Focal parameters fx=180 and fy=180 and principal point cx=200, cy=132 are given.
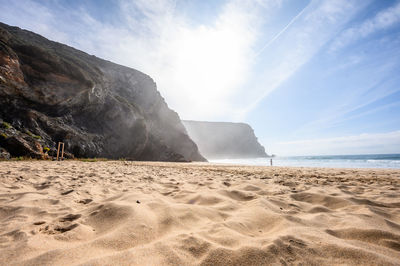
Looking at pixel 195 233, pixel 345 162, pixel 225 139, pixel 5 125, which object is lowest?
pixel 345 162

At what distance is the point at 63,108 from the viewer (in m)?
17.7

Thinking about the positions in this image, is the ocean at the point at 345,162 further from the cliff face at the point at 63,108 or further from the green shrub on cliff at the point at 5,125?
the green shrub on cliff at the point at 5,125

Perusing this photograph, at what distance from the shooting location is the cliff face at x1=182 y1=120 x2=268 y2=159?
310 ft

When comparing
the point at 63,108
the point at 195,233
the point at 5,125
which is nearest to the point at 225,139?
the point at 63,108

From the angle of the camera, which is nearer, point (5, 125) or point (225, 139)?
point (5, 125)

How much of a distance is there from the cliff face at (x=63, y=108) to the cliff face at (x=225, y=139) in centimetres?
6328

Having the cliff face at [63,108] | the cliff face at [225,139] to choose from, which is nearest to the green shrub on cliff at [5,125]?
the cliff face at [63,108]

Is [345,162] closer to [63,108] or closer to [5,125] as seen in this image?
[63,108]

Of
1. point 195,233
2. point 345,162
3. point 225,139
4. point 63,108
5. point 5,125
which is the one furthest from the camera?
point 225,139

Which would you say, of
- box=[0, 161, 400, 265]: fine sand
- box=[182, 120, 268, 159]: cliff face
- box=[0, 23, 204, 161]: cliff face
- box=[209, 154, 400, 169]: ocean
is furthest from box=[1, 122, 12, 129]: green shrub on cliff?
box=[182, 120, 268, 159]: cliff face

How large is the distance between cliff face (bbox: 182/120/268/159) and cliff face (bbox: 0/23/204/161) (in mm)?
63283

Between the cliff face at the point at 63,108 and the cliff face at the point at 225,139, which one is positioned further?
the cliff face at the point at 225,139

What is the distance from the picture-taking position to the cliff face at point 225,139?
94.5 meters

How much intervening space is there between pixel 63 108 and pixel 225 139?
3498 inches
